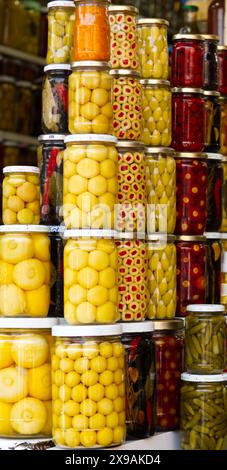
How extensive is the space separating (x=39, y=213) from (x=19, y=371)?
1.05ft

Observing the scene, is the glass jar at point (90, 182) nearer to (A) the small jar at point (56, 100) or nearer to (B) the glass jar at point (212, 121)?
(A) the small jar at point (56, 100)

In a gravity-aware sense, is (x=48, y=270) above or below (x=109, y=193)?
below

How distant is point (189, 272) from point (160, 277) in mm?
136

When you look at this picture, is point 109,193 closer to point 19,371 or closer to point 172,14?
point 19,371

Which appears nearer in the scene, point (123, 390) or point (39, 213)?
point (123, 390)

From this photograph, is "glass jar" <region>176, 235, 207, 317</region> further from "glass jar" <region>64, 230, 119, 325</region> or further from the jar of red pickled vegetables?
"glass jar" <region>64, 230, 119, 325</region>

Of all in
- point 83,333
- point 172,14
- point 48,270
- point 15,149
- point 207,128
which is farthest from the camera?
point 172,14

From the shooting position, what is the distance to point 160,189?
2.14 meters

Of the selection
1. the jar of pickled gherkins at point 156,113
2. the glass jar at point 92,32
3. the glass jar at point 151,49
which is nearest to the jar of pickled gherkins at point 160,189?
the jar of pickled gherkins at point 156,113

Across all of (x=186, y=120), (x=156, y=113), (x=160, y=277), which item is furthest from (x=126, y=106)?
(x=160, y=277)

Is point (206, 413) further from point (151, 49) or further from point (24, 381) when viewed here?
point (151, 49)

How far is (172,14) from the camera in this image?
3799 mm

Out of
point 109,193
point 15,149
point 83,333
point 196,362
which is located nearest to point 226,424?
point 196,362

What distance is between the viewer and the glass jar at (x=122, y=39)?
2061mm
